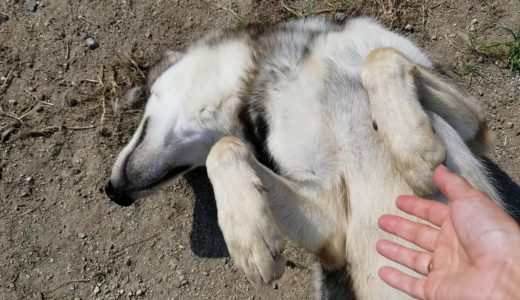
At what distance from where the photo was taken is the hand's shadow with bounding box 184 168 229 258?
3.95 meters

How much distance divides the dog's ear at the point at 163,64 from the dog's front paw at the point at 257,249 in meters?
1.25

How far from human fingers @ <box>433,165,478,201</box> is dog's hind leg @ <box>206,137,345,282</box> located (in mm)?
576

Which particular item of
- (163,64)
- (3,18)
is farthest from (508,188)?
(3,18)

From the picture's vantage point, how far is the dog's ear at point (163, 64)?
332 cm

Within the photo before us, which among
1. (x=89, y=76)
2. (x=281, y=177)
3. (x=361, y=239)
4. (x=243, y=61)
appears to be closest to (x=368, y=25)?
(x=243, y=61)

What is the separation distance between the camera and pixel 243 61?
3.06 m

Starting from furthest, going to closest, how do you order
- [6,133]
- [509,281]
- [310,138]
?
[6,133] < [310,138] < [509,281]

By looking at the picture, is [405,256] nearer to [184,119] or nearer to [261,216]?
[261,216]

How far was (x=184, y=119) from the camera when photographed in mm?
3002

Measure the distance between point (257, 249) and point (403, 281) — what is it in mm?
734

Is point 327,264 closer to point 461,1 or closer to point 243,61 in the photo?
point 243,61

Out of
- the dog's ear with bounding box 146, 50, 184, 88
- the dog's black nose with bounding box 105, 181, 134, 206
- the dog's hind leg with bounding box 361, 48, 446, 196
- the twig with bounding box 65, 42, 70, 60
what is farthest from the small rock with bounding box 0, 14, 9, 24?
the dog's hind leg with bounding box 361, 48, 446, 196

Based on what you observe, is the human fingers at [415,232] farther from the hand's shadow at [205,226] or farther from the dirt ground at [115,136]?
the hand's shadow at [205,226]

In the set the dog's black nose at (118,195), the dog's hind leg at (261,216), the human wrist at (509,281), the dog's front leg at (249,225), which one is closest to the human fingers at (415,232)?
the dog's hind leg at (261,216)
